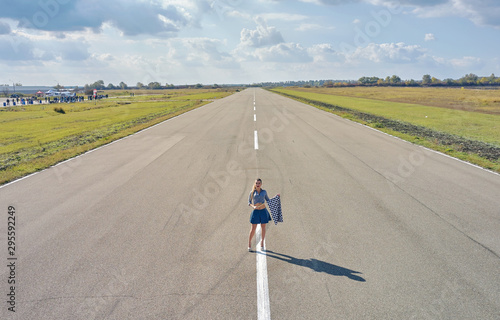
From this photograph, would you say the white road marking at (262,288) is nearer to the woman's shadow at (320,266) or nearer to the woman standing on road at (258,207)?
the woman's shadow at (320,266)

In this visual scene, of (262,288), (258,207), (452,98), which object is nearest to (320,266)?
(262,288)

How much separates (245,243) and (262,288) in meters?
1.48

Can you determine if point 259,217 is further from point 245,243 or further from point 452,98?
point 452,98

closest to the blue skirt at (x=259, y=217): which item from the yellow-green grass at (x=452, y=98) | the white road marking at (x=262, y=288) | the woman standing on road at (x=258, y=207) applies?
the woman standing on road at (x=258, y=207)

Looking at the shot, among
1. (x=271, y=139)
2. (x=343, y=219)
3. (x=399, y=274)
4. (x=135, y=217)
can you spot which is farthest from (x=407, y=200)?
(x=271, y=139)

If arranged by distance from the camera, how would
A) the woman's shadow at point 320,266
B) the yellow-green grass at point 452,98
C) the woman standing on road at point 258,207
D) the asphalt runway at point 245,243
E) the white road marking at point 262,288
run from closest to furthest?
the white road marking at point 262,288 < the asphalt runway at point 245,243 < the woman's shadow at point 320,266 < the woman standing on road at point 258,207 < the yellow-green grass at point 452,98

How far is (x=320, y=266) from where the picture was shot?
17.4ft

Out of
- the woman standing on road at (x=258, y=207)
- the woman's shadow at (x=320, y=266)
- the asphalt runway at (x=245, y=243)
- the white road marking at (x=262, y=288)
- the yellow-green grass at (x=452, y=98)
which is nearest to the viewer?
the white road marking at (x=262, y=288)

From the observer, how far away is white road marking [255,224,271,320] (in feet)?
13.6

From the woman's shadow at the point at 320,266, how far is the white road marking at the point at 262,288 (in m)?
0.20

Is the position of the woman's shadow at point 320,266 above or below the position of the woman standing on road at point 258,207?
below

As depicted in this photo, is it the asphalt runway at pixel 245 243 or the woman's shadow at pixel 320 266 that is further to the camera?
the woman's shadow at pixel 320 266

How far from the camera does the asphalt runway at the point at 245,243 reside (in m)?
4.39

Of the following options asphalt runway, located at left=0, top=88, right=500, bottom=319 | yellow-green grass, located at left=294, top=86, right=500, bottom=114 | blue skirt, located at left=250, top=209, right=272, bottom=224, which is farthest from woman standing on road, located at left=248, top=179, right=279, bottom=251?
yellow-green grass, located at left=294, top=86, right=500, bottom=114
